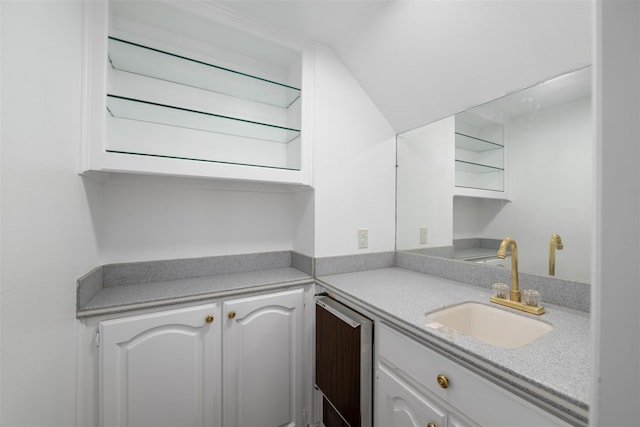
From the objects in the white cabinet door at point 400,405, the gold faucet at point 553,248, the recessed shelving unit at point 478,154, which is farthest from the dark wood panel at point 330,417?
the recessed shelving unit at point 478,154

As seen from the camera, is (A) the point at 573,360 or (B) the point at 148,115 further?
(B) the point at 148,115

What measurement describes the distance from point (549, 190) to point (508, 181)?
19 cm

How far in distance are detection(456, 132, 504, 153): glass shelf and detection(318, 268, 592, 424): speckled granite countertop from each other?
2.49 ft

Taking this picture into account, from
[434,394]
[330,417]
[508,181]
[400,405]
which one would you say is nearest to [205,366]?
[330,417]

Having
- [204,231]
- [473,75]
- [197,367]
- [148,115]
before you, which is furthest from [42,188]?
[473,75]

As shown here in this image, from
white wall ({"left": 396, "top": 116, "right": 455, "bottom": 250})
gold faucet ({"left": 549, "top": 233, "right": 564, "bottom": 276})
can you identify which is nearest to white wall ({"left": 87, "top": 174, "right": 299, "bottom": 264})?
white wall ({"left": 396, "top": 116, "right": 455, "bottom": 250})

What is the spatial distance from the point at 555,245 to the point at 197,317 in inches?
62.7

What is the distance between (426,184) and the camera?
169 centimetres

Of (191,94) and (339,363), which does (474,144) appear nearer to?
(339,363)

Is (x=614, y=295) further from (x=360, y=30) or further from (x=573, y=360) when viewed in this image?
(x=360, y=30)

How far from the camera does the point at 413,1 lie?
3.81 ft

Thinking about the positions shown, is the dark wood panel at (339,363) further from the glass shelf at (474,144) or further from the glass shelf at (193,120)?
the glass shelf at (474,144)

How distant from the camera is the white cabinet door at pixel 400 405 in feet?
2.70

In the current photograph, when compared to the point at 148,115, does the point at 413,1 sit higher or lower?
higher
